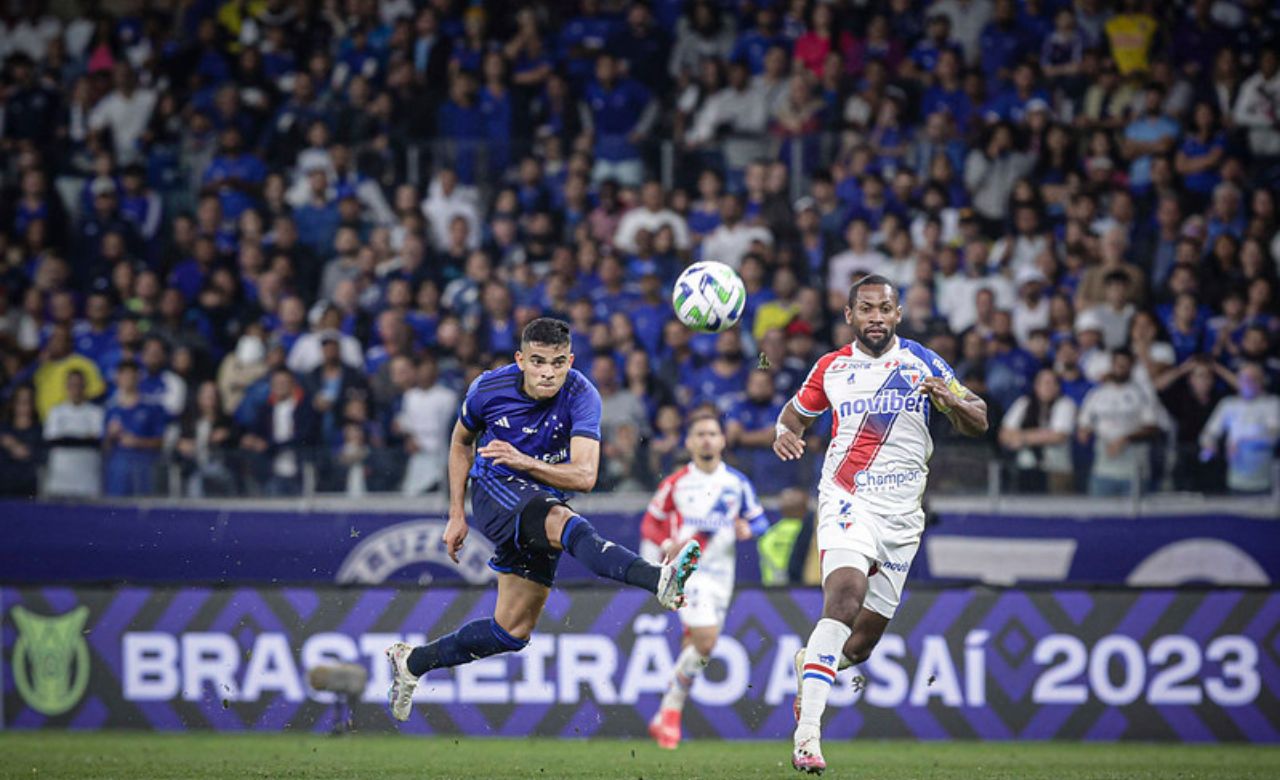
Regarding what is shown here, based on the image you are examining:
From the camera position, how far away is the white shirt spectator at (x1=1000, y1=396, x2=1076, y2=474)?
1494 cm

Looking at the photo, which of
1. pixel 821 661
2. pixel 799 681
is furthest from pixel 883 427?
pixel 799 681

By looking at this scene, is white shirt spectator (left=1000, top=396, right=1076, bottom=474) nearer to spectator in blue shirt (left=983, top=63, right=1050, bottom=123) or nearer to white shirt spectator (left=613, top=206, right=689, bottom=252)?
white shirt spectator (left=613, top=206, right=689, bottom=252)

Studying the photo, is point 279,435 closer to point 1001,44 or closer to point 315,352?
point 315,352

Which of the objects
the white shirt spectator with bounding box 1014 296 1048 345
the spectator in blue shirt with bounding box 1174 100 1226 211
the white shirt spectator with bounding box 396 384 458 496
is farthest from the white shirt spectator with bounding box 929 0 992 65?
the white shirt spectator with bounding box 396 384 458 496

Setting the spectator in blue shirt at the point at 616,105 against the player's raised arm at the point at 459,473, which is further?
the spectator in blue shirt at the point at 616,105

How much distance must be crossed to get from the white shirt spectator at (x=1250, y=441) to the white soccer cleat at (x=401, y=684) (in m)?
7.23

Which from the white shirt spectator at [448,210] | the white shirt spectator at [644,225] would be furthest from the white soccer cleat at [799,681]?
the white shirt spectator at [448,210]

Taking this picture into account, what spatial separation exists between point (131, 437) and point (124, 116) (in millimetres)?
5932

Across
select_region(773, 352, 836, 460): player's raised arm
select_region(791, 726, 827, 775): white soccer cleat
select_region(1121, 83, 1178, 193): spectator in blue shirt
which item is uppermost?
select_region(1121, 83, 1178, 193): spectator in blue shirt

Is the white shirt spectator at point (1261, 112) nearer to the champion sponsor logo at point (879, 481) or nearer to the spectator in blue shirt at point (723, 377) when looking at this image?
the spectator in blue shirt at point (723, 377)

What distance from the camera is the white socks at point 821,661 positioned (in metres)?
9.68

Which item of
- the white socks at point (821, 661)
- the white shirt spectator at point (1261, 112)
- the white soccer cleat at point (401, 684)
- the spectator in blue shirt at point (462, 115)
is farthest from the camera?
the spectator in blue shirt at point (462, 115)

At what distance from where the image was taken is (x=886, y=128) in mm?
19188

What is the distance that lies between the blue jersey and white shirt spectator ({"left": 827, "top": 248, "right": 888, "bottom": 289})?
25.8ft
